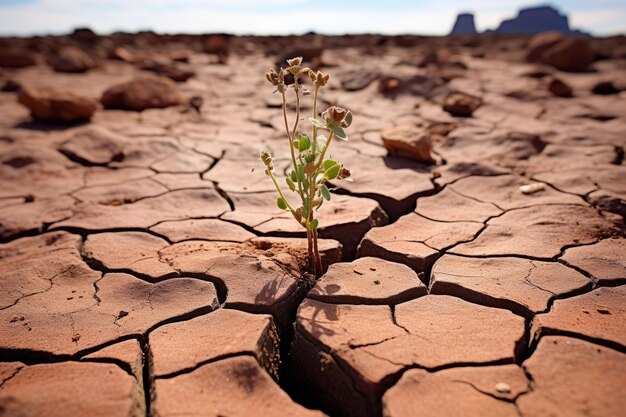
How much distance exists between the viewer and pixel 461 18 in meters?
76.9

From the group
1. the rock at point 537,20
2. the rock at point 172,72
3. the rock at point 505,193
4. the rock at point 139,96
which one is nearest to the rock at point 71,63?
the rock at point 172,72

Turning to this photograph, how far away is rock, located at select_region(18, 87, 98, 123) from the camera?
3365 millimetres

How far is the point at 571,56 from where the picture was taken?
5801 millimetres

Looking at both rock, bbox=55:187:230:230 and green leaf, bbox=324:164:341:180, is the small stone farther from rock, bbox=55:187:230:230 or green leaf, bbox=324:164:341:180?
rock, bbox=55:187:230:230

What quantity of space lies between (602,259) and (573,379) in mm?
685

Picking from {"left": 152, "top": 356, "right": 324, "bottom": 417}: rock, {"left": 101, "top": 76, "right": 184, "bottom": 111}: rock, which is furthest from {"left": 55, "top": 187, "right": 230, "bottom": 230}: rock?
{"left": 101, "top": 76, "right": 184, "bottom": 111}: rock

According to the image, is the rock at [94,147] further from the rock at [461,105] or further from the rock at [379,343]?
the rock at [461,105]

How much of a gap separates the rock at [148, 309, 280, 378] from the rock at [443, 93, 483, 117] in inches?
117

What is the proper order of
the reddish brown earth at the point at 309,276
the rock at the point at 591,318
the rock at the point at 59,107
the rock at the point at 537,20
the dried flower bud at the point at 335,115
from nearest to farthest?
the reddish brown earth at the point at 309,276, the rock at the point at 591,318, the dried flower bud at the point at 335,115, the rock at the point at 59,107, the rock at the point at 537,20

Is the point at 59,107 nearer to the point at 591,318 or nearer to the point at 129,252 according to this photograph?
the point at 129,252

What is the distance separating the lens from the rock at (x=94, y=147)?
276 centimetres

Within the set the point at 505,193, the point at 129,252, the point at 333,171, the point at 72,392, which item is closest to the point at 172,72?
the point at 129,252

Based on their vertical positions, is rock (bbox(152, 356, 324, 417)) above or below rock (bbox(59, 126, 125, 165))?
below

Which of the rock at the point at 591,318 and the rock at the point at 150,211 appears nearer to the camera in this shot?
the rock at the point at 591,318
